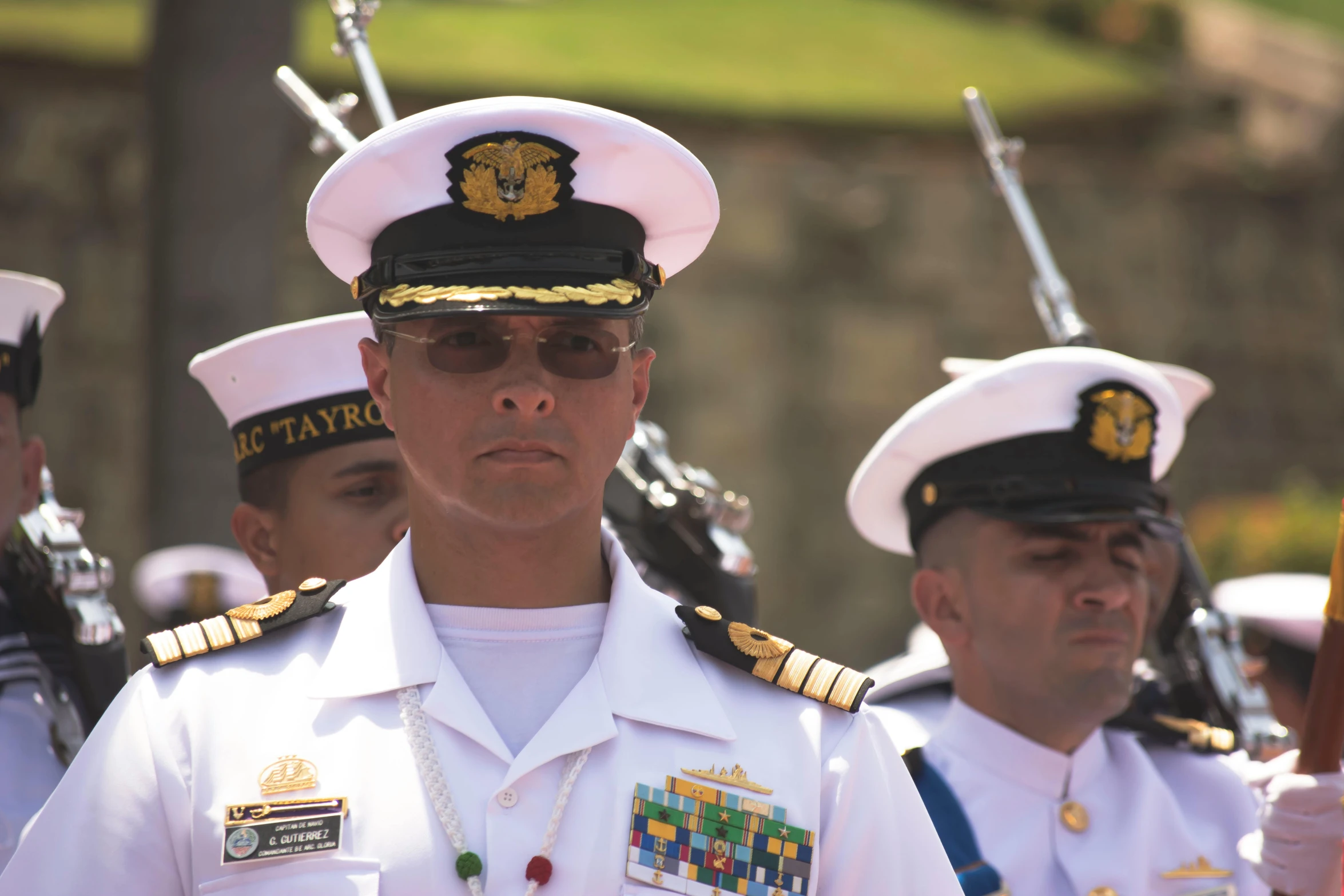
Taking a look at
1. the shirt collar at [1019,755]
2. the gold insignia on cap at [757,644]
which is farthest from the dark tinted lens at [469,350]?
the shirt collar at [1019,755]

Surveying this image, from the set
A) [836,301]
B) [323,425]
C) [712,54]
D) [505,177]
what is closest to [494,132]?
[505,177]

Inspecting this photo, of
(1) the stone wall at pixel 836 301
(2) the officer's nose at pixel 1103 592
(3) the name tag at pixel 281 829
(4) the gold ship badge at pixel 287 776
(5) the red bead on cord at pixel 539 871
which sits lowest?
(5) the red bead on cord at pixel 539 871

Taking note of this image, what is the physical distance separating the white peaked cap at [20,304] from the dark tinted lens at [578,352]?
171 centimetres

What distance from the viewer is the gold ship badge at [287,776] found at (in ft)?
7.93

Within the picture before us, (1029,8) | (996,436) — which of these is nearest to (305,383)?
(996,436)

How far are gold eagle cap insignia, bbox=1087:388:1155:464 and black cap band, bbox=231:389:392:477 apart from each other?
164 cm

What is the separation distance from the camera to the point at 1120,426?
390 cm

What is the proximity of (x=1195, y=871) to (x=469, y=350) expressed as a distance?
221cm

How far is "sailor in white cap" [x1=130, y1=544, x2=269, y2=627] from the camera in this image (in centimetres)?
703

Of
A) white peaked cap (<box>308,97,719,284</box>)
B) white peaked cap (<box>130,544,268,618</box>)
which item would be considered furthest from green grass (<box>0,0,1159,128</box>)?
white peaked cap (<box>308,97,719,284</box>)

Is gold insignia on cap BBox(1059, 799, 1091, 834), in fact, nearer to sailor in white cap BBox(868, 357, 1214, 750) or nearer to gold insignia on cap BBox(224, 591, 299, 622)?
sailor in white cap BBox(868, 357, 1214, 750)

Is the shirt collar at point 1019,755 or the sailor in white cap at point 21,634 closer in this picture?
the sailor in white cap at point 21,634

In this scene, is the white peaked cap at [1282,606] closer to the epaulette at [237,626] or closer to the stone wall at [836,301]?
the epaulette at [237,626]

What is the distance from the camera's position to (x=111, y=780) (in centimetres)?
241
